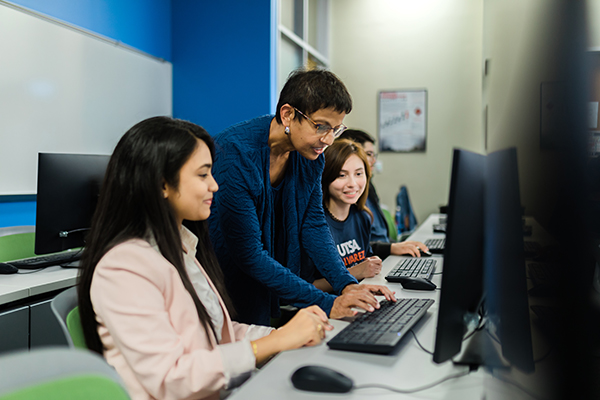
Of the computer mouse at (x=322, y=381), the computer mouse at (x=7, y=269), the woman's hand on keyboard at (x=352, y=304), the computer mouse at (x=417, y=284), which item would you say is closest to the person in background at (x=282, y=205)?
the woman's hand on keyboard at (x=352, y=304)

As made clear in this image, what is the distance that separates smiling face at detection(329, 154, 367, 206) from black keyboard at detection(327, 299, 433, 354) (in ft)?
2.65

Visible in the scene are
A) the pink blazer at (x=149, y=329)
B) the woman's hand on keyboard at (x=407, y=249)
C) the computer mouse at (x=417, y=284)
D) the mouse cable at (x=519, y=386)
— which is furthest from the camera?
the woman's hand on keyboard at (x=407, y=249)

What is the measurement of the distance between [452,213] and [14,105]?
7.80 ft

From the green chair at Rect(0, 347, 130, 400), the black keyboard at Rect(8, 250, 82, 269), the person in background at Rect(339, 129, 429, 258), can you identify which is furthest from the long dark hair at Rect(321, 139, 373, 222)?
the green chair at Rect(0, 347, 130, 400)

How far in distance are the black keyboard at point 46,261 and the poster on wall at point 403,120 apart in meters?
3.29

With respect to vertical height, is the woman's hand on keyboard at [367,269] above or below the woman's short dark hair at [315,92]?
below

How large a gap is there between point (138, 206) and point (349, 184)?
117 cm

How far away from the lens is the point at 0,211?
233 centimetres

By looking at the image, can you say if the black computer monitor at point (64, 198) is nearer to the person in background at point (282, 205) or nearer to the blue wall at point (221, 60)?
the person in background at point (282, 205)

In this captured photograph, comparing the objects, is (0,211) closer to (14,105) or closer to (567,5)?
(14,105)

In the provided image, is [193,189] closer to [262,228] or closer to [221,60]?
[262,228]

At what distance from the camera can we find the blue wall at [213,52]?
3.41 m

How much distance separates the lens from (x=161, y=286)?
806 millimetres

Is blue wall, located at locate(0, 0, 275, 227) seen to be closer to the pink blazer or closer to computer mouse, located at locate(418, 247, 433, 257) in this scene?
computer mouse, located at locate(418, 247, 433, 257)
